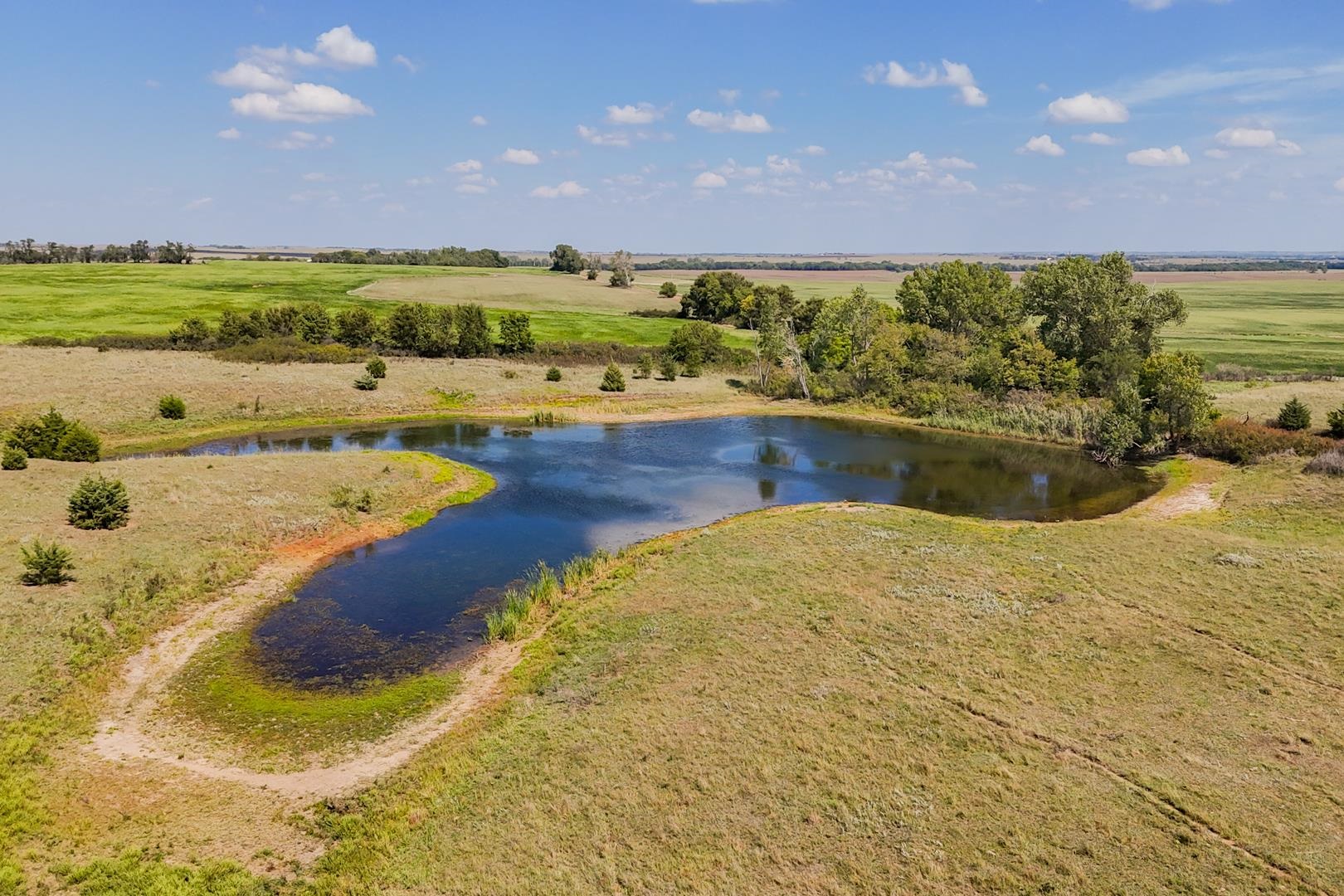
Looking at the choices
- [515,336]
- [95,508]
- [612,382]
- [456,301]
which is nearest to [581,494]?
[95,508]

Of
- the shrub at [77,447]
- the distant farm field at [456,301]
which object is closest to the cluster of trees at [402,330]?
the distant farm field at [456,301]

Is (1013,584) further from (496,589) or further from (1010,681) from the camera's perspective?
(496,589)

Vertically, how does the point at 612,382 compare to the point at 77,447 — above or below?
above

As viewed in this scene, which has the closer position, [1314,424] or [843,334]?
[1314,424]

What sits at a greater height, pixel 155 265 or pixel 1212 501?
pixel 155 265

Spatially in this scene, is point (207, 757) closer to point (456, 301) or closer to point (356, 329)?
point (356, 329)

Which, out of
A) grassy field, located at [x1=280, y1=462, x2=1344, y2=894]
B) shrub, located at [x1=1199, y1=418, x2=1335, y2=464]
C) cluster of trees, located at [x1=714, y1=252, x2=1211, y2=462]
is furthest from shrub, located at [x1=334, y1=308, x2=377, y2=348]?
shrub, located at [x1=1199, y1=418, x2=1335, y2=464]

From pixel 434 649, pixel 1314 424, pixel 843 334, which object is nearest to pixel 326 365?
pixel 843 334
